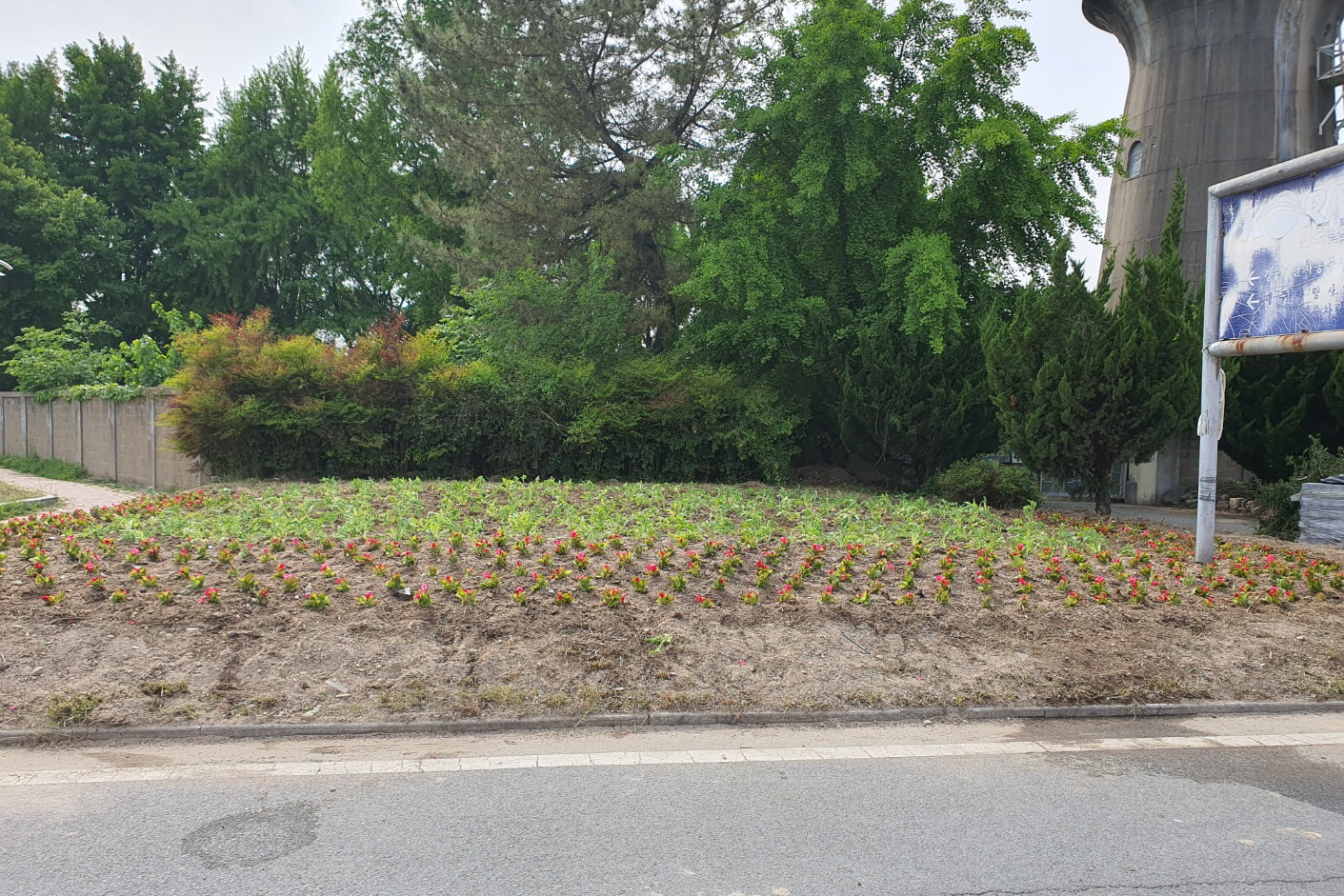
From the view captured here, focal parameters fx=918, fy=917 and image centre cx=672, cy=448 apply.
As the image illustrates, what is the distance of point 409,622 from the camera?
19.1ft

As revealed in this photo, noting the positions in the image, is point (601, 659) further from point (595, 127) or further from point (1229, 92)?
point (1229, 92)

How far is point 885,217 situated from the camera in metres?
15.9

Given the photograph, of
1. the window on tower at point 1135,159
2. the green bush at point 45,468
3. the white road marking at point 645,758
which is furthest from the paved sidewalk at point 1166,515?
the green bush at point 45,468

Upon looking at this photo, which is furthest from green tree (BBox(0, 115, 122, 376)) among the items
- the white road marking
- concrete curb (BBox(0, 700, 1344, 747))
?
the white road marking

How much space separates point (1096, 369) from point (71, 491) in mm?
17242

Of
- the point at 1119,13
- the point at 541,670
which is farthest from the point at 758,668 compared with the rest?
the point at 1119,13

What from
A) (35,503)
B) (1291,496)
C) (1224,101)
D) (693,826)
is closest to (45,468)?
(35,503)

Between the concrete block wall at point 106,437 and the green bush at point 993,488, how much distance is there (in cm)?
1217

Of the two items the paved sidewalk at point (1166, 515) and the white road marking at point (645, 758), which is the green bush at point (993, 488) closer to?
the paved sidewalk at point (1166, 515)

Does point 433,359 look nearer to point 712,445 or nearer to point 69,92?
point 712,445

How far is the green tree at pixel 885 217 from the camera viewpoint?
598 inches

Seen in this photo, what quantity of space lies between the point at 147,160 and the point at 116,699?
38.2m

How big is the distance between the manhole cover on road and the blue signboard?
8.00 meters

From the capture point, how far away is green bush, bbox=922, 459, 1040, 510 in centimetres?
1309
